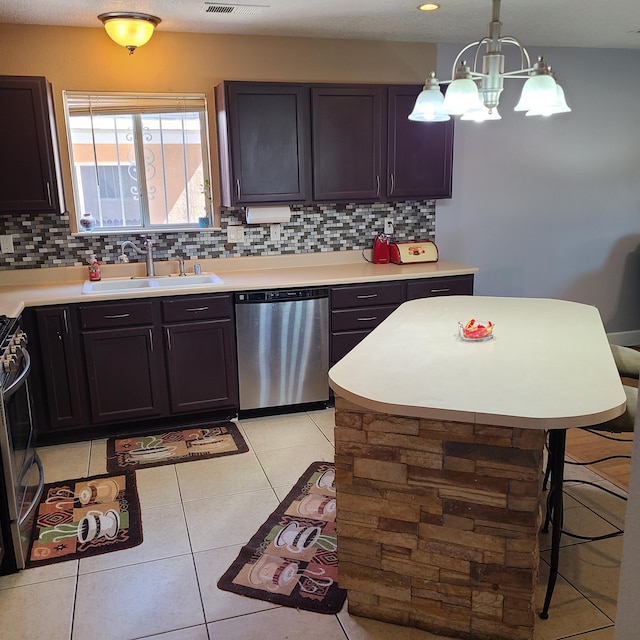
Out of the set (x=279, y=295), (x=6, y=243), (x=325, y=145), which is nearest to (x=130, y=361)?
→ (x=279, y=295)

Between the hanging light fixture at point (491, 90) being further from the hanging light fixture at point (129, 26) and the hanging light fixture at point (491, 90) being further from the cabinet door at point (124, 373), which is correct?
the cabinet door at point (124, 373)

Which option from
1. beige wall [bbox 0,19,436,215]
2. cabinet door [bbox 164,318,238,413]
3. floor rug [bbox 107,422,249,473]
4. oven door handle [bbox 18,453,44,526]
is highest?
beige wall [bbox 0,19,436,215]

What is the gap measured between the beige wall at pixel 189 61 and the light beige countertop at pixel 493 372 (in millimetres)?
2176

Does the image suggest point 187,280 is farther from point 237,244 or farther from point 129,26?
point 129,26

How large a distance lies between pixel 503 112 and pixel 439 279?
1.57 metres

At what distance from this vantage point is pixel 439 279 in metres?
4.09

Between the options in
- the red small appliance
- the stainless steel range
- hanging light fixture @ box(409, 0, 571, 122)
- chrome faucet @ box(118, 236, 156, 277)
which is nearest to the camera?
hanging light fixture @ box(409, 0, 571, 122)

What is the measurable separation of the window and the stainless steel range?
1.38 metres

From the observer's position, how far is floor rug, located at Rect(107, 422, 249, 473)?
3350 mm

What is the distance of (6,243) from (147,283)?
0.88 metres

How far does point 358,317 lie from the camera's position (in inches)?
155

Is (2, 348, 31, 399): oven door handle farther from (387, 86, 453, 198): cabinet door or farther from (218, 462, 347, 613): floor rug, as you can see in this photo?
(387, 86, 453, 198): cabinet door

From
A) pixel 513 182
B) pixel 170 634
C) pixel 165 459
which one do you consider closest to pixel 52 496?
A: pixel 165 459

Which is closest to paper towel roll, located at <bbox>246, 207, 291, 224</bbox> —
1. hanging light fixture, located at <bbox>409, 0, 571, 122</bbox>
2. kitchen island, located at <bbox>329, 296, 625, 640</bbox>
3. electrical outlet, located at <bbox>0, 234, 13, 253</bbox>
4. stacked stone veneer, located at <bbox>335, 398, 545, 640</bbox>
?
electrical outlet, located at <bbox>0, 234, 13, 253</bbox>
